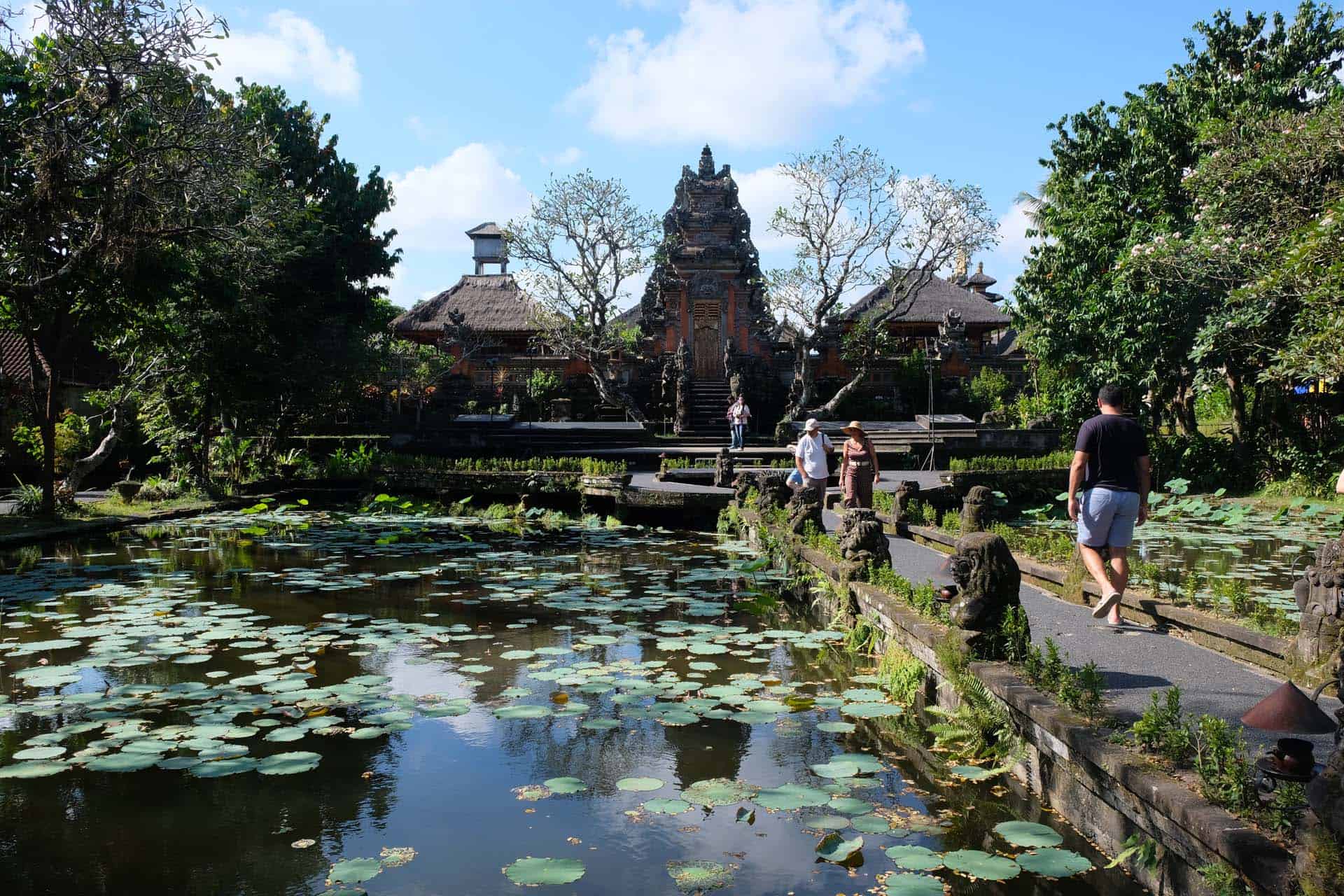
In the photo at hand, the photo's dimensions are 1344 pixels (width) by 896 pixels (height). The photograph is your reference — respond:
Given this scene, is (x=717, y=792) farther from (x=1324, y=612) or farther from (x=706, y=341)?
(x=706, y=341)

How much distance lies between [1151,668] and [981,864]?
2.18 metres

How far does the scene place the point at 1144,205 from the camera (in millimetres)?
20078

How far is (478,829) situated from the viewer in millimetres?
3822

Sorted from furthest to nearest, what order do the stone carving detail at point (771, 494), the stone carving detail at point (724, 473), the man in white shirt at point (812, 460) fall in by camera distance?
the stone carving detail at point (724, 473) < the stone carving detail at point (771, 494) < the man in white shirt at point (812, 460)

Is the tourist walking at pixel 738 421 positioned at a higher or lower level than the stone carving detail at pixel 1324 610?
higher

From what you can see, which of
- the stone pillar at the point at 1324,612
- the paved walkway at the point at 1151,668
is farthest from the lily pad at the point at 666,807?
the stone pillar at the point at 1324,612

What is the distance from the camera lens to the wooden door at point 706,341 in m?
31.2

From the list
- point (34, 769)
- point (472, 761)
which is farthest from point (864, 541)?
point (34, 769)

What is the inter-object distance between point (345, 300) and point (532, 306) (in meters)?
11.1

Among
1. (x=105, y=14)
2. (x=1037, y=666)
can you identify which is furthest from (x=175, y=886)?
(x=105, y=14)

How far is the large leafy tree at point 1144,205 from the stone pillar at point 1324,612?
533 inches


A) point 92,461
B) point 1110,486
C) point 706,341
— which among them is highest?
point 706,341

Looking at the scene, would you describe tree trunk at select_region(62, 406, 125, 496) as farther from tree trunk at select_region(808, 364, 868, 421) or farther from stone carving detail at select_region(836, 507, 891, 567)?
tree trunk at select_region(808, 364, 868, 421)

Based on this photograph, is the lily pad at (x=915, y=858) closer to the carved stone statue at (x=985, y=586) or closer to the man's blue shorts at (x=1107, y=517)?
the carved stone statue at (x=985, y=586)
